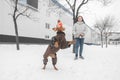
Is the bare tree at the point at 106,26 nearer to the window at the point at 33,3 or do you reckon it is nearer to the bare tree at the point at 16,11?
the window at the point at 33,3

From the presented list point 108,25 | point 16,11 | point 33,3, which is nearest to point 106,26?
point 108,25

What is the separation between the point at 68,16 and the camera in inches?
1491

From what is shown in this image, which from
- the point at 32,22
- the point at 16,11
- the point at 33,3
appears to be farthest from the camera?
the point at 33,3

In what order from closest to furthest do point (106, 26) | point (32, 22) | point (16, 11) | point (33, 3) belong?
point (16, 11) → point (32, 22) → point (33, 3) → point (106, 26)

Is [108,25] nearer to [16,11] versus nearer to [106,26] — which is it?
[106,26]

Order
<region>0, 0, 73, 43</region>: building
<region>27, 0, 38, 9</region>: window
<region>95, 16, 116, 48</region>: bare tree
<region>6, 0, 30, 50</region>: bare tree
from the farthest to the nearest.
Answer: <region>95, 16, 116, 48</region>: bare tree < <region>27, 0, 38, 9</region>: window < <region>0, 0, 73, 43</region>: building < <region>6, 0, 30, 50</region>: bare tree

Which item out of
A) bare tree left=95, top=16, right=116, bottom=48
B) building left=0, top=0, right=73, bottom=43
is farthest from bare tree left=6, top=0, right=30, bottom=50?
bare tree left=95, top=16, right=116, bottom=48

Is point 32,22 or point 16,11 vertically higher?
point 16,11

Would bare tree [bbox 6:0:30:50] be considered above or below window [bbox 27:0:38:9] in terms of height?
below

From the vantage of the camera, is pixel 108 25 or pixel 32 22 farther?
pixel 108 25

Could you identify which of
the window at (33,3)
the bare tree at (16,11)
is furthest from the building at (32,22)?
the bare tree at (16,11)

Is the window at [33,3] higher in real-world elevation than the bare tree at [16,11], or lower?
higher

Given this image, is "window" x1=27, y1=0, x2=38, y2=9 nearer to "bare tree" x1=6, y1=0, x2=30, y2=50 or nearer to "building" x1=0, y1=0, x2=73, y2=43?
"building" x1=0, y1=0, x2=73, y2=43

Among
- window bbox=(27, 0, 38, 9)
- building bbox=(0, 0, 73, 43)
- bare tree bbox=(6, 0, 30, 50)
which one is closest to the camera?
bare tree bbox=(6, 0, 30, 50)
